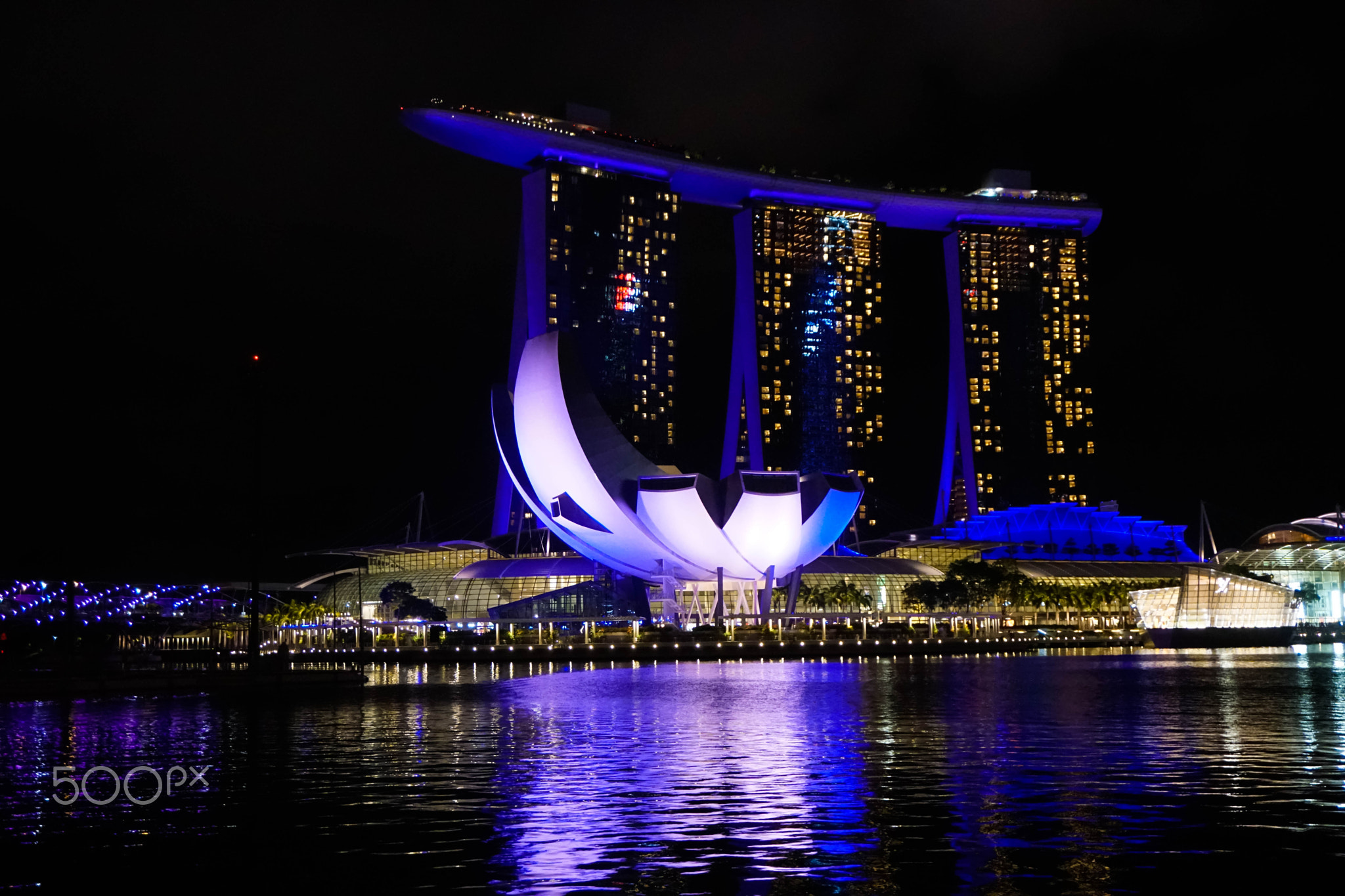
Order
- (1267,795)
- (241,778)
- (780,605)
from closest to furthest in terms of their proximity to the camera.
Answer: (1267,795), (241,778), (780,605)

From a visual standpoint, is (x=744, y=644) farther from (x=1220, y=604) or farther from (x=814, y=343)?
(x=814, y=343)

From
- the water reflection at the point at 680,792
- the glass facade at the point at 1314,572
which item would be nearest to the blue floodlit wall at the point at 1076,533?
the glass facade at the point at 1314,572

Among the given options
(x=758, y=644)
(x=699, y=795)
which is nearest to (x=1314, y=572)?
(x=758, y=644)

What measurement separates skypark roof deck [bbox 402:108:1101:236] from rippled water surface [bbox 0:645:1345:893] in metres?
92.1

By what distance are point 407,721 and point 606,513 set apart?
4268cm

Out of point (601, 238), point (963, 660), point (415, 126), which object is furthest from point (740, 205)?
point (963, 660)

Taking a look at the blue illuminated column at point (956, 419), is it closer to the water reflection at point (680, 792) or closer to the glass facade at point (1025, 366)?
the glass facade at point (1025, 366)

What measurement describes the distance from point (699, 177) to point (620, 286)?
1310 cm

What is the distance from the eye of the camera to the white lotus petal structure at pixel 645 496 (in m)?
67.6

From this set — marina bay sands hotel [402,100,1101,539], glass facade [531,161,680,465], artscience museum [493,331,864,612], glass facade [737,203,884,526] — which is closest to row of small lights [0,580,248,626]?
artscience museum [493,331,864,612]

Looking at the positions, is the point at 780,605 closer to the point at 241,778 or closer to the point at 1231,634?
the point at 1231,634

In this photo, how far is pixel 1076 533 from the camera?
127375mm

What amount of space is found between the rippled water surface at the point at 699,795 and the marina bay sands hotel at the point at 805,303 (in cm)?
9035

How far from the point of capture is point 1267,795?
1576cm
